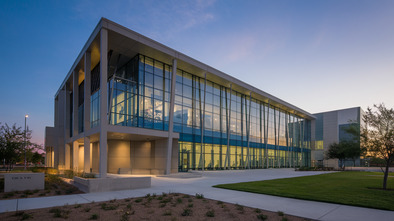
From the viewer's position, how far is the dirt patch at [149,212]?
8.75 m

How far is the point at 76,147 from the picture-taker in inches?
1410

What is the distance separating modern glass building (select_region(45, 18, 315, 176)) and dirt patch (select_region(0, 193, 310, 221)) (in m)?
14.3

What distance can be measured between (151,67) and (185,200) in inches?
857

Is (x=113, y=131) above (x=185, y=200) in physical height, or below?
above

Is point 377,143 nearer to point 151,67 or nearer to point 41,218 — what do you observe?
point 41,218

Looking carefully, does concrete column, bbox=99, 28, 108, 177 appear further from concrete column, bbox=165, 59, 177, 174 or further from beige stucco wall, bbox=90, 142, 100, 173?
beige stucco wall, bbox=90, 142, 100, 173

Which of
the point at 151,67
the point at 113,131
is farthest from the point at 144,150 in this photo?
the point at 151,67

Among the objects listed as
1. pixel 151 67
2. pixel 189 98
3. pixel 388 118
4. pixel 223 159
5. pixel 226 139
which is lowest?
pixel 223 159

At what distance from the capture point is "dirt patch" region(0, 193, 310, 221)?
8750 mm

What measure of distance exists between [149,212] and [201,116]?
27.7 metres

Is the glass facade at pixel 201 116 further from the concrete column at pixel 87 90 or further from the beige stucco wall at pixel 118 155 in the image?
the beige stucco wall at pixel 118 155

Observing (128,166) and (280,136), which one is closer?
(128,166)

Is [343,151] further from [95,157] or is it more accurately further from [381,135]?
[95,157]

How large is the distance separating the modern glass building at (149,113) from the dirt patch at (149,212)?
14278mm
